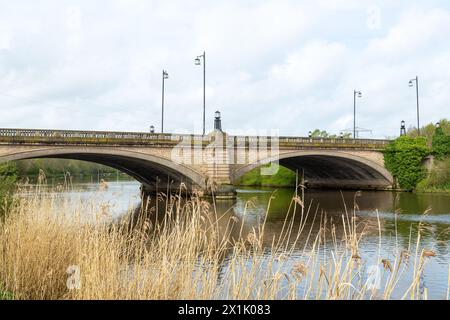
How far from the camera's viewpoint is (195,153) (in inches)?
1355

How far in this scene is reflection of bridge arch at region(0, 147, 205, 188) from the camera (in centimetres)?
2818

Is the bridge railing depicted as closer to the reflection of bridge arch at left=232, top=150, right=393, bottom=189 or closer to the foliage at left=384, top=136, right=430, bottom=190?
the reflection of bridge arch at left=232, top=150, right=393, bottom=189

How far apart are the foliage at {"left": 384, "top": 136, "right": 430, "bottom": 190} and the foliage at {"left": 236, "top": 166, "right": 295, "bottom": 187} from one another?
1396cm

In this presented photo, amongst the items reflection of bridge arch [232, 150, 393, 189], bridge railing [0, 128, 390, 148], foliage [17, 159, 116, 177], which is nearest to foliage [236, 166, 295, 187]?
reflection of bridge arch [232, 150, 393, 189]

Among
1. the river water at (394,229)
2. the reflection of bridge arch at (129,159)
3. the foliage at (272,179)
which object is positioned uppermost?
the reflection of bridge arch at (129,159)

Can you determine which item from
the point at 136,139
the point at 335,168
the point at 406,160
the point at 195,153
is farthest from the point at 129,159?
the point at 406,160

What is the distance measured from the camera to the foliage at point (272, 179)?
2199 inches

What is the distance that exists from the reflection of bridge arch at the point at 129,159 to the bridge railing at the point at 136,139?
2.02 ft

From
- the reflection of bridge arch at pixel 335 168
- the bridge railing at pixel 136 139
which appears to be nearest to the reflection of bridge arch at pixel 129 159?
the bridge railing at pixel 136 139

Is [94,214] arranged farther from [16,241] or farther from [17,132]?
[17,132]

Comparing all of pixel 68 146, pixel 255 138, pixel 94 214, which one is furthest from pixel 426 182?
pixel 94 214

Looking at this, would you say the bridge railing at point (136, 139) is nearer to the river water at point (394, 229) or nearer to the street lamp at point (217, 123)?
the street lamp at point (217, 123)
